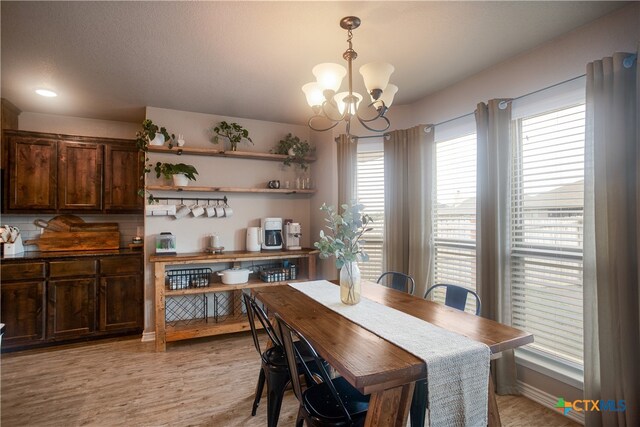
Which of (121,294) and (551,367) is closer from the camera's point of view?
(551,367)

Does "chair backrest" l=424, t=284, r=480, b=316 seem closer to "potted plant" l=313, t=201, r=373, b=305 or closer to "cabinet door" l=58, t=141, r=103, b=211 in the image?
"potted plant" l=313, t=201, r=373, b=305

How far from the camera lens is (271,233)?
3.96 metres

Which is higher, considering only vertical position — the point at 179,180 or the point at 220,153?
the point at 220,153

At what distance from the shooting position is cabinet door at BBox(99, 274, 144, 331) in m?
3.56

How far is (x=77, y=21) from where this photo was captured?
2.05 metres

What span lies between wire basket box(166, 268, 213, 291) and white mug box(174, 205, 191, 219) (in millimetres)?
629

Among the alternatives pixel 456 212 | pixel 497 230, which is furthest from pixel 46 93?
pixel 497 230

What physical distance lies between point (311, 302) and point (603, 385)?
1.77m

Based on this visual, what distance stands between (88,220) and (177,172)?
4.91 feet

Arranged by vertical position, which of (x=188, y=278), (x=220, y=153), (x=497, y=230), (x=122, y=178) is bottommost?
(x=188, y=278)

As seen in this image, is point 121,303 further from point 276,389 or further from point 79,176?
point 276,389

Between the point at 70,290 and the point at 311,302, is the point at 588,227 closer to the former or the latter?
the point at 311,302

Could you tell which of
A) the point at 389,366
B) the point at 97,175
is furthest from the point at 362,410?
the point at 97,175

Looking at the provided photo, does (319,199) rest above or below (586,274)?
above
